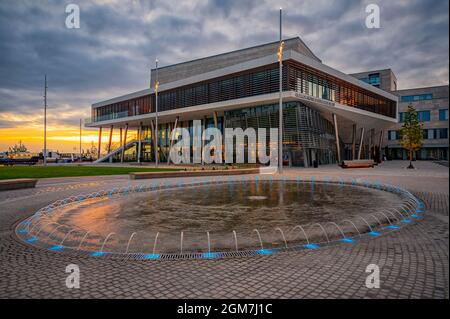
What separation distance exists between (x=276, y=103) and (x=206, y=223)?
36706 mm

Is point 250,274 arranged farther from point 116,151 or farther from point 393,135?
point 393,135

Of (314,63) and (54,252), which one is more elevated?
(314,63)

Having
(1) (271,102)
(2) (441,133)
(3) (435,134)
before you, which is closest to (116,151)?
(1) (271,102)

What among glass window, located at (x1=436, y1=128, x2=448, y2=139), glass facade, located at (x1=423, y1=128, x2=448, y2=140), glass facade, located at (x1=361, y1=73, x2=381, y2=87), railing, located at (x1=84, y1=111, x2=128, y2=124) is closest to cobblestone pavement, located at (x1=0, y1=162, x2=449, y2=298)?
railing, located at (x1=84, y1=111, x2=128, y2=124)

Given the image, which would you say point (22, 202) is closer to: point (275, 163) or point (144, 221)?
point (144, 221)

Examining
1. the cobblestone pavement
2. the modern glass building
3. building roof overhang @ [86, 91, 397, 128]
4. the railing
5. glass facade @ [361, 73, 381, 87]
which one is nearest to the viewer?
the cobblestone pavement

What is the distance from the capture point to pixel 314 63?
136ft

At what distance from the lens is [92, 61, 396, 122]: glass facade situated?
132 ft

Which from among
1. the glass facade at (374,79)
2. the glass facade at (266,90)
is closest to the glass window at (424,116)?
the glass facade at (374,79)

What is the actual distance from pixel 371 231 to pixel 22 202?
14535mm

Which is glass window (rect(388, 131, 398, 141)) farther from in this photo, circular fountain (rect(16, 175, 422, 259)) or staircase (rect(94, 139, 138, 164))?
circular fountain (rect(16, 175, 422, 259))

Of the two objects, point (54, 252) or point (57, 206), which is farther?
point (57, 206)

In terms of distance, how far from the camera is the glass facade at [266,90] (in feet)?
132
